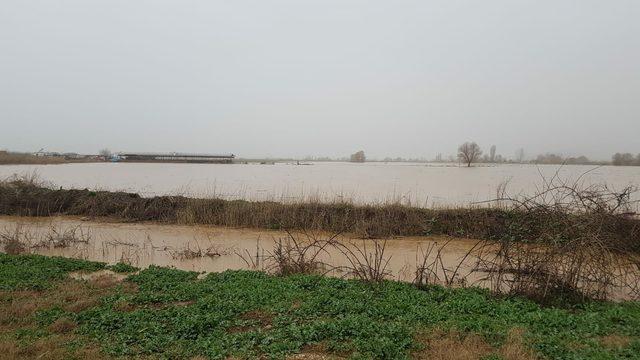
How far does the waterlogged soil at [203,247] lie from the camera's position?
1074cm

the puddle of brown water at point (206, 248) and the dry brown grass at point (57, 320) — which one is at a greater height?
the dry brown grass at point (57, 320)

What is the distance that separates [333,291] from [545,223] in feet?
14.6

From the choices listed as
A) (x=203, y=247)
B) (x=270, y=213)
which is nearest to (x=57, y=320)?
(x=203, y=247)

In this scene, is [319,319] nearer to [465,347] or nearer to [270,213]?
[465,347]

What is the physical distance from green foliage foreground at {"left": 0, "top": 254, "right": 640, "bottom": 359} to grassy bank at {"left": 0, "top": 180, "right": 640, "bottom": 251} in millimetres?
6528

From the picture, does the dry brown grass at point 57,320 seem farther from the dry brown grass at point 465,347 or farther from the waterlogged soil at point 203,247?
the dry brown grass at point 465,347

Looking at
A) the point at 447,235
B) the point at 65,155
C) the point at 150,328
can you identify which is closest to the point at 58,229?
the point at 150,328

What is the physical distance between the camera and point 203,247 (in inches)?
522

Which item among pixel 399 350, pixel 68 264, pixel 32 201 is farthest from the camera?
pixel 32 201

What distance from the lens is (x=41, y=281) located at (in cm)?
771

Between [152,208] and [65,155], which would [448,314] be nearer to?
[152,208]

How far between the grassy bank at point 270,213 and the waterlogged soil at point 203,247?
2.19 ft

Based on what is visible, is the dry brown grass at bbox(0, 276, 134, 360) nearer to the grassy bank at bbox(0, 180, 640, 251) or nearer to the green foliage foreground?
the green foliage foreground

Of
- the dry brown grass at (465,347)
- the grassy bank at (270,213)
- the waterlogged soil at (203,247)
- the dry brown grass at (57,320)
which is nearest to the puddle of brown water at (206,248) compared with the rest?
the waterlogged soil at (203,247)
